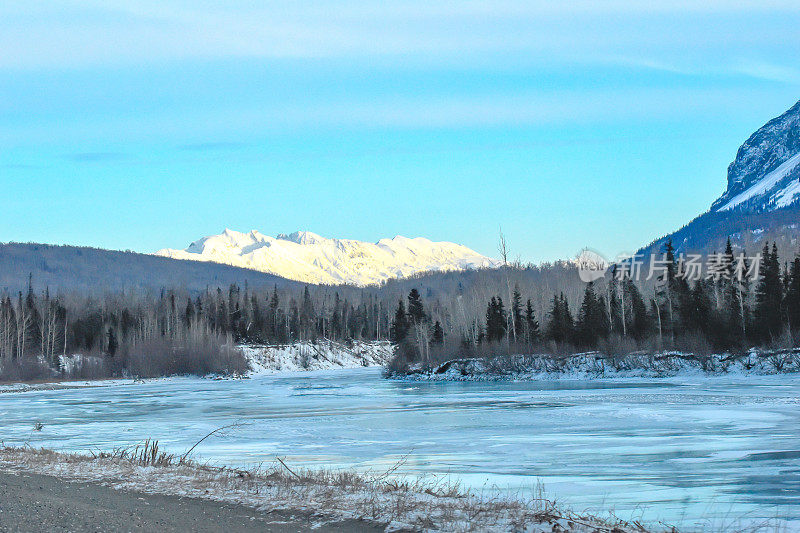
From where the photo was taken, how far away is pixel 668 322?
74.1m

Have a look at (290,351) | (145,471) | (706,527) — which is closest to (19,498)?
(145,471)

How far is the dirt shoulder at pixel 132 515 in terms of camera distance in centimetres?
880

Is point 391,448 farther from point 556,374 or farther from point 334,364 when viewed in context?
point 334,364

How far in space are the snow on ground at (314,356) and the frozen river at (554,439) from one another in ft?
251

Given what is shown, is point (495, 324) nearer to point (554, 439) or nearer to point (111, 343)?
point (111, 343)

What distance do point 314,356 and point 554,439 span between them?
363 feet

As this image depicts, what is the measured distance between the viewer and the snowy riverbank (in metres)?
55.9

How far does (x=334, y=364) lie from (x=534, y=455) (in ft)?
378

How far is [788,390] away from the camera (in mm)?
37844

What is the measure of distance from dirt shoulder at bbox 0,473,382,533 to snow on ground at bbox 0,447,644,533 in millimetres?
337

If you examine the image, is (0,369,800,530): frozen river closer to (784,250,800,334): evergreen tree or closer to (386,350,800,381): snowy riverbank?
(386,350,800,381): snowy riverbank

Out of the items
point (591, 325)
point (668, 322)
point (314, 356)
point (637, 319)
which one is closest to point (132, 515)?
point (668, 322)

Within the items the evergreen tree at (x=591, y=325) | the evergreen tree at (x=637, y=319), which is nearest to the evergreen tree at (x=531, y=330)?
the evergreen tree at (x=591, y=325)

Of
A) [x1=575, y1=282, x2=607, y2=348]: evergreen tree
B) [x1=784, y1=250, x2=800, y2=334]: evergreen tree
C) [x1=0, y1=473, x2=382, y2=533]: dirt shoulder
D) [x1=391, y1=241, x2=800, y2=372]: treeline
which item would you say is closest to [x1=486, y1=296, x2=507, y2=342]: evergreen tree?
[x1=391, y1=241, x2=800, y2=372]: treeline
